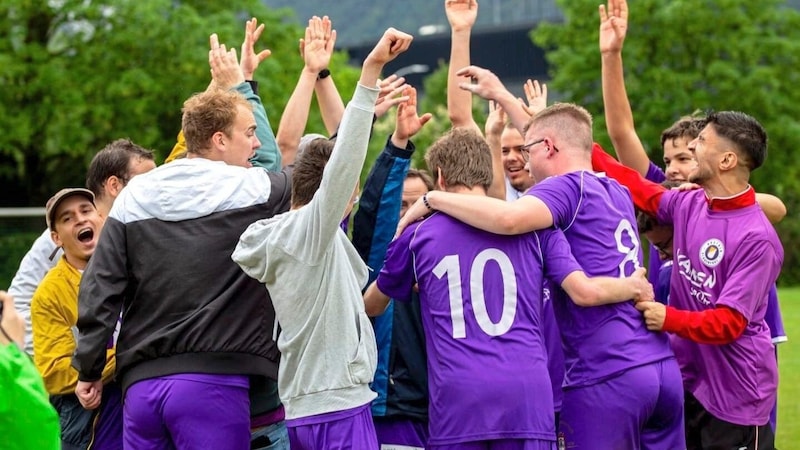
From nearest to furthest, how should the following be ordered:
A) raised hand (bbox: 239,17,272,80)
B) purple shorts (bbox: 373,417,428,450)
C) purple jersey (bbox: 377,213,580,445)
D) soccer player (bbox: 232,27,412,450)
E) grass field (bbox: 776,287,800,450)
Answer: soccer player (bbox: 232,27,412,450)
purple jersey (bbox: 377,213,580,445)
purple shorts (bbox: 373,417,428,450)
raised hand (bbox: 239,17,272,80)
grass field (bbox: 776,287,800,450)

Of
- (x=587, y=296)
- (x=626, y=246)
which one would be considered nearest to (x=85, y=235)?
(x=587, y=296)

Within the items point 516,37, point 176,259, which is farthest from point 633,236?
point 516,37

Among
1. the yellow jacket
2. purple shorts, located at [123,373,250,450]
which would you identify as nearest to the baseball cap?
the yellow jacket

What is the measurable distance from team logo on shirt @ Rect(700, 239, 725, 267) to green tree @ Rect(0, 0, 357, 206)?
29.4 m

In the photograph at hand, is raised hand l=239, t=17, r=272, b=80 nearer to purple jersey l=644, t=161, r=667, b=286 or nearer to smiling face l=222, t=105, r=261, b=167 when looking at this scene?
smiling face l=222, t=105, r=261, b=167

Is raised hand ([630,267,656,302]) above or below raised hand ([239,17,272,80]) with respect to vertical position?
below

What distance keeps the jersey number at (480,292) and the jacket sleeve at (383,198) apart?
1.68 ft

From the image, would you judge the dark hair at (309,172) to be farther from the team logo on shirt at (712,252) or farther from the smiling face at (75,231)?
the team logo on shirt at (712,252)

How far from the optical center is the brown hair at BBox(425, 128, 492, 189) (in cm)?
564

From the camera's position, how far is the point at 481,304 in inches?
213

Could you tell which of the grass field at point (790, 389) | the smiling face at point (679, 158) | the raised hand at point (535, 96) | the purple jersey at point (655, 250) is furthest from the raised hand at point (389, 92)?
the grass field at point (790, 389)

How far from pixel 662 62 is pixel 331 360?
159 feet

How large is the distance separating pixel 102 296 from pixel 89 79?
1199 inches

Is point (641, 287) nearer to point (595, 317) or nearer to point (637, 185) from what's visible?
point (595, 317)
